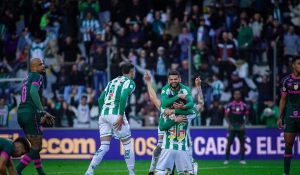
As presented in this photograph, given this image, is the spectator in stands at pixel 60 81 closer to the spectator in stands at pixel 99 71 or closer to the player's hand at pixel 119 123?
the spectator in stands at pixel 99 71

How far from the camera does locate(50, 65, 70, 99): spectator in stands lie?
23.2 metres

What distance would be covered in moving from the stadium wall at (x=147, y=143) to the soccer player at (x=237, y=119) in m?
1.00

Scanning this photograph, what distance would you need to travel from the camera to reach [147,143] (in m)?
21.8

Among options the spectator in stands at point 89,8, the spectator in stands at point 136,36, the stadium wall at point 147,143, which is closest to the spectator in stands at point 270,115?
the stadium wall at point 147,143

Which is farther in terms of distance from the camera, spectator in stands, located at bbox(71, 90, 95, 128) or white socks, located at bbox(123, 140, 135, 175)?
spectator in stands, located at bbox(71, 90, 95, 128)

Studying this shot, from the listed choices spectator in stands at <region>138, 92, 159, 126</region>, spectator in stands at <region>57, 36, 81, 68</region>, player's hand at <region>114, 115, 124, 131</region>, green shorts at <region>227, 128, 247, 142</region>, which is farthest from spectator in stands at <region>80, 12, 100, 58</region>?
player's hand at <region>114, 115, 124, 131</region>

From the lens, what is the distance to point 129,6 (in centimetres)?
2656

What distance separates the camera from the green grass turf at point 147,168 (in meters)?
17.0

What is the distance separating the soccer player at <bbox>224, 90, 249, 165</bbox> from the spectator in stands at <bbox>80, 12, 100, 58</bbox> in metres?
6.73

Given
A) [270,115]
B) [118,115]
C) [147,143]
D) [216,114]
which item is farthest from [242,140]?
[118,115]

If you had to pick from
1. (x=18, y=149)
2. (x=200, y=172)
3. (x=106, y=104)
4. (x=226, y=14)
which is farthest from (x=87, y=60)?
(x=18, y=149)

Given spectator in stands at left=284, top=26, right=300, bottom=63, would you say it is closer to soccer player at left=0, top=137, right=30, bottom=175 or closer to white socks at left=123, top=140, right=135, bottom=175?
white socks at left=123, top=140, right=135, bottom=175

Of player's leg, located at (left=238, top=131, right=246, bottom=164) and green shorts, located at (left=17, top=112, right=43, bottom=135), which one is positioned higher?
green shorts, located at (left=17, top=112, right=43, bottom=135)

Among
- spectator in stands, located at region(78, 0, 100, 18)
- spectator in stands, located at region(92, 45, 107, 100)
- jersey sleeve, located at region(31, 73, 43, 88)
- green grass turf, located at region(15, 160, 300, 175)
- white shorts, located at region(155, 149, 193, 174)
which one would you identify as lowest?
green grass turf, located at region(15, 160, 300, 175)
